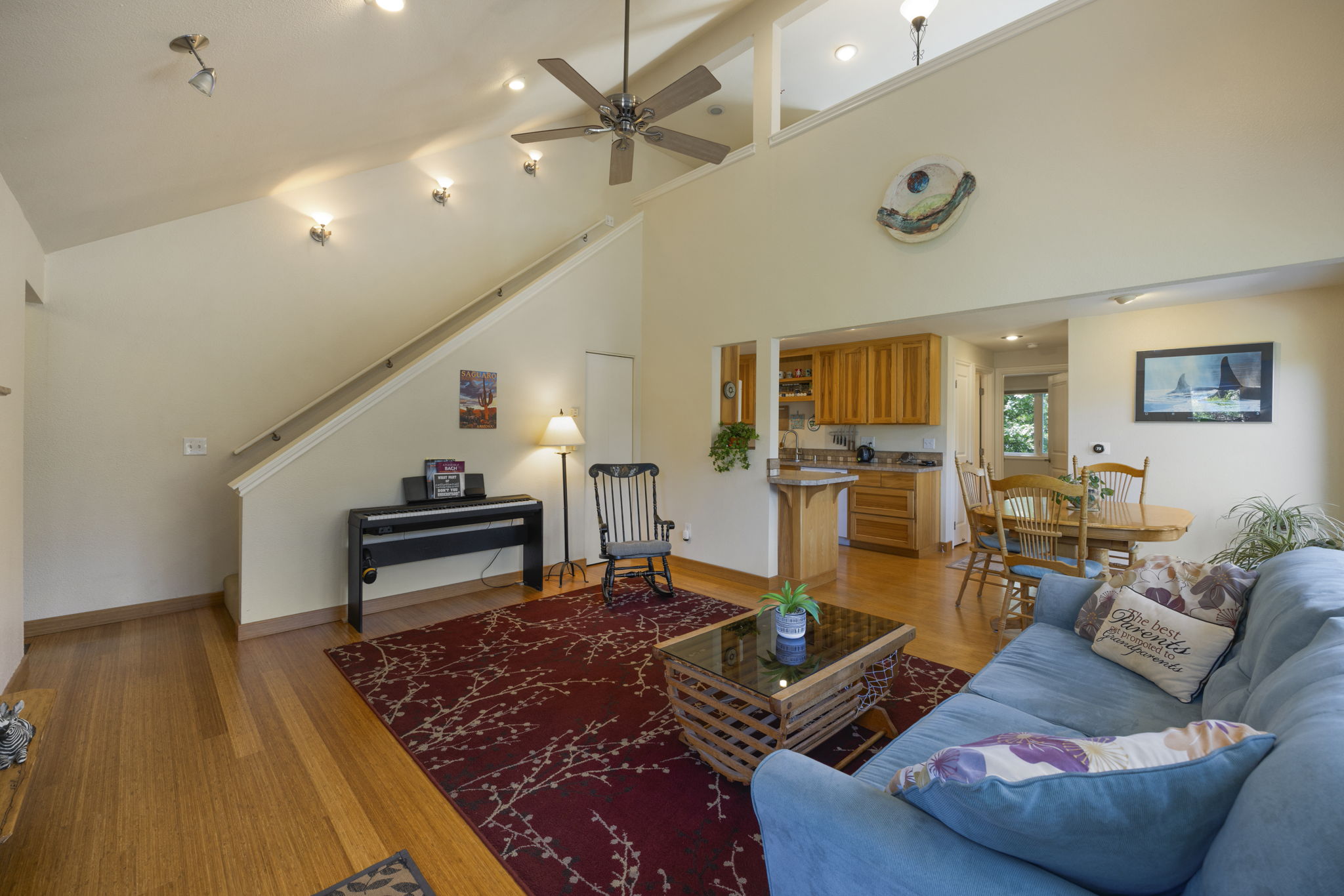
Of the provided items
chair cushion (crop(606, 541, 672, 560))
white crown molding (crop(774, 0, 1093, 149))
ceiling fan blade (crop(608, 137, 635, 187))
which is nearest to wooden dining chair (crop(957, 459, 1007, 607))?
chair cushion (crop(606, 541, 672, 560))

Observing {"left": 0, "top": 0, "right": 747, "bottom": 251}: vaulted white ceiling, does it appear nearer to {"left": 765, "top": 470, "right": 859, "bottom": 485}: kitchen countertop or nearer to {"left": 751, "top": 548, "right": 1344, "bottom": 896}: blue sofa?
{"left": 751, "top": 548, "right": 1344, "bottom": 896}: blue sofa

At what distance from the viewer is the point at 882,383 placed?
6406 millimetres

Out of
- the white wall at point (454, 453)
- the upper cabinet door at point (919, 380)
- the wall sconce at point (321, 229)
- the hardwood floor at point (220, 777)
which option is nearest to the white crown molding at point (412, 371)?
the white wall at point (454, 453)

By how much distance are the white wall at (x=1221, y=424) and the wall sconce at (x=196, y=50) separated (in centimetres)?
609

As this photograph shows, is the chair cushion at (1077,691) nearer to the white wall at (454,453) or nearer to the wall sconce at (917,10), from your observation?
the white wall at (454,453)

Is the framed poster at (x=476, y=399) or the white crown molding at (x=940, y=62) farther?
the framed poster at (x=476, y=399)

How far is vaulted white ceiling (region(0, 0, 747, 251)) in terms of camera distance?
6.52ft

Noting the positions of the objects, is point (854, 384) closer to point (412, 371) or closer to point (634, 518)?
point (634, 518)

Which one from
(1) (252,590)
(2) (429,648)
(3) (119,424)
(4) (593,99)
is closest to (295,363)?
(3) (119,424)

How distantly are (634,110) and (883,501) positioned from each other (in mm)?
4616

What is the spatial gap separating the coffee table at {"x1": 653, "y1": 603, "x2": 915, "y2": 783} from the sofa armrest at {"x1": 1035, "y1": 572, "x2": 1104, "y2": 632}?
62cm

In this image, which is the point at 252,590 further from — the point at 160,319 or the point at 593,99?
the point at 593,99

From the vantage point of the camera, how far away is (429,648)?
3.43m

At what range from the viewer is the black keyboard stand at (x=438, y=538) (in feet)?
12.4
